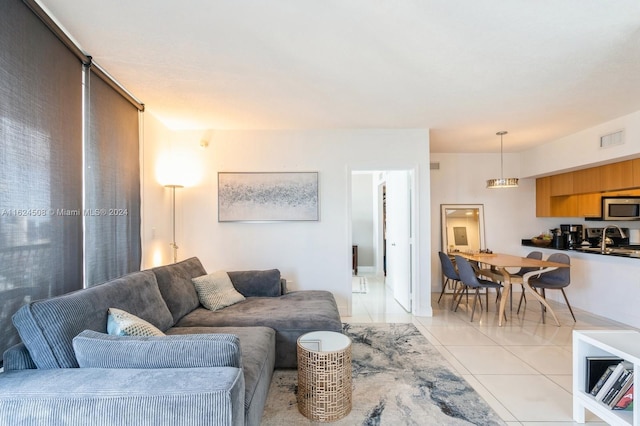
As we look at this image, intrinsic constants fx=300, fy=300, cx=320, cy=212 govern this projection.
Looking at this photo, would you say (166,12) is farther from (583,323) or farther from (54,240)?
(583,323)

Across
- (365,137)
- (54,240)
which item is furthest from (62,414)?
(365,137)

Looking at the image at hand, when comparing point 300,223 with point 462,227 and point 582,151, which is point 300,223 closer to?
point 462,227

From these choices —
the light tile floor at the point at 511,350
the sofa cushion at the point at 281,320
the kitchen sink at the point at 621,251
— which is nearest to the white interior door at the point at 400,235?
the light tile floor at the point at 511,350

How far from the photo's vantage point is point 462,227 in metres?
5.29

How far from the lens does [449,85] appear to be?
8.77 ft

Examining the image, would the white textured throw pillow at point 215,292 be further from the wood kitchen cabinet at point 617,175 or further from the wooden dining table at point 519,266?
the wood kitchen cabinet at point 617,175

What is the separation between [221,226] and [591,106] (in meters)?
4.42

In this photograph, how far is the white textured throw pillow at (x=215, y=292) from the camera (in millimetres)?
2850

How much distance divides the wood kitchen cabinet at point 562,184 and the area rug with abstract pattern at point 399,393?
143 inches

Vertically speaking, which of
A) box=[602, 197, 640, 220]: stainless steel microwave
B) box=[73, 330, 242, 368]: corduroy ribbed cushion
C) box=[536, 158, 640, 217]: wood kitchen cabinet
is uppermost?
box=[536, 158, 640, 217]: wood kitchen cabinet

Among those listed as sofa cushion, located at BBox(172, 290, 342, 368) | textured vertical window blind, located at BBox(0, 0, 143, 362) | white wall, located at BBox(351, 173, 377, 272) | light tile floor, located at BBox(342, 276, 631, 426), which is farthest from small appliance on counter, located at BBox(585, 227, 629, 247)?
textured vertical window blind, located at BBox(0, 0, 143, 362)

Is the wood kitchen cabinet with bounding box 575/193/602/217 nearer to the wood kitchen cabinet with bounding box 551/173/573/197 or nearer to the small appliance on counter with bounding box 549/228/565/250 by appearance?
the wood kitchen cabinet with bounding box 551/173/573/197

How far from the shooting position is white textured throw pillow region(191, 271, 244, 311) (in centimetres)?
285

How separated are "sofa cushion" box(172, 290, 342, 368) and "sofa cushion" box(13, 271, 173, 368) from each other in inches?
25.2
